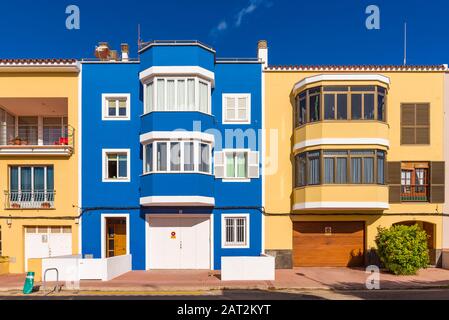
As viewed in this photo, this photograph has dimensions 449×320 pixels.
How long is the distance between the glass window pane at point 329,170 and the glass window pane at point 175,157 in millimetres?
7068

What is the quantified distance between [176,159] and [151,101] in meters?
3.26

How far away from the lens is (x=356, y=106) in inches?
660

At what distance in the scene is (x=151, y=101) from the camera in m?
17.1

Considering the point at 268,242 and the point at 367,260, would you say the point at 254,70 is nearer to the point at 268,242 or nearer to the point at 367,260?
the point at 268,242

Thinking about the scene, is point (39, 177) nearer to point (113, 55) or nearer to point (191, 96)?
point (113, 55)

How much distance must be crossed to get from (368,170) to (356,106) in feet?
10.4

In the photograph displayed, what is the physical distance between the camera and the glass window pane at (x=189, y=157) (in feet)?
53.8

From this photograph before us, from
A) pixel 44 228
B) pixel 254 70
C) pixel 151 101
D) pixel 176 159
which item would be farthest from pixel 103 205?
pixel 254 70

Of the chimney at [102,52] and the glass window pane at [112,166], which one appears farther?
the chimney at [102,52]

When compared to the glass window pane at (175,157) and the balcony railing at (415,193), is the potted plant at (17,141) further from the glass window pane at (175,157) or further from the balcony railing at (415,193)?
the balcony railing at (415,193)

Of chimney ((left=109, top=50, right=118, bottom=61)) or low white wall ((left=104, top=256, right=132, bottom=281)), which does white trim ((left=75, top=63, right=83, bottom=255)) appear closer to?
chimney ((left=109, top=50, right=118, bottom=61))

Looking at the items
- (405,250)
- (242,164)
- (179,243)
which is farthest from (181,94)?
(405,250)

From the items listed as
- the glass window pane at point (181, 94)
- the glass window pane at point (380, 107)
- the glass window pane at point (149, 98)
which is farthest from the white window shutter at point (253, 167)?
the glass window pane at point (380, 107)

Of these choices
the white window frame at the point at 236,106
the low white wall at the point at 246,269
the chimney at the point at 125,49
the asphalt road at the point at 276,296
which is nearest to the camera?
the asphalt road at the point at 276,296
